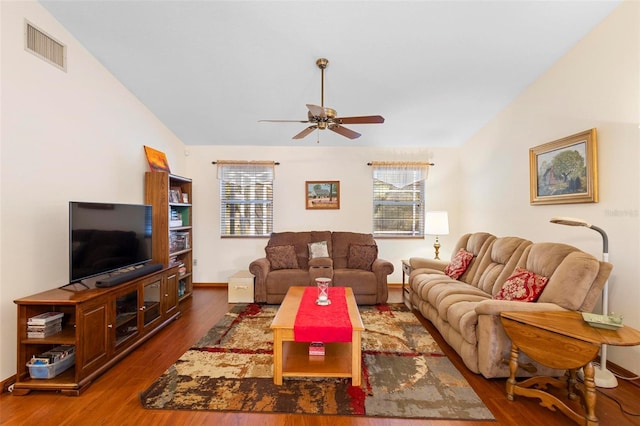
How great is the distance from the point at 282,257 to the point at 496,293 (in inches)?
107

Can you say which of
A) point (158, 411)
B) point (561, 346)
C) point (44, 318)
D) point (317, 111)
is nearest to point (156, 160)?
point (44, 318)

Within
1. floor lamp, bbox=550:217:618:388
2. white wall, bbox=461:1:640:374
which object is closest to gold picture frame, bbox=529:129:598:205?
white wall, bbox=461:1:640:374

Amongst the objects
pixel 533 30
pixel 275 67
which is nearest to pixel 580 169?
pixel 533 30

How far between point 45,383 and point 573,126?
485cm

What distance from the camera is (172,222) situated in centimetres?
390

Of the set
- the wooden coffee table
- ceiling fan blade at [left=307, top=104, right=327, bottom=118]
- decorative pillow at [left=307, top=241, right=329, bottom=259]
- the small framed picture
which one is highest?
ceiling fan blade at [left=307, top=104, right=327, bottom=118]

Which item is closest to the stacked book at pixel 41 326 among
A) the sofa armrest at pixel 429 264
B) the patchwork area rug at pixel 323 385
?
the patchwork area rug at pixel 323 385

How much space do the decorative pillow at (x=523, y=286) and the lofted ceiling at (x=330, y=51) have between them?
209 cm

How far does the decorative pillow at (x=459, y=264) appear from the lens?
139 inches

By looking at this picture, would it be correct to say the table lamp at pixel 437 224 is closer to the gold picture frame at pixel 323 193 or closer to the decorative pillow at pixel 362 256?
the decorative pillow at pixel 362 256

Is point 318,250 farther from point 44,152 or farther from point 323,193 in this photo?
point 44,152

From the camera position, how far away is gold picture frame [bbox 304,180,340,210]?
4949 mm

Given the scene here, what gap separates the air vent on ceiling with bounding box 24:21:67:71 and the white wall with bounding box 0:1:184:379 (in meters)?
0.05

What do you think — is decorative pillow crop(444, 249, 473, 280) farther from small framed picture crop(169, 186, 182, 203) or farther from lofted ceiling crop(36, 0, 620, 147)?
small framed picture crop(169, 186, 182, 203)
